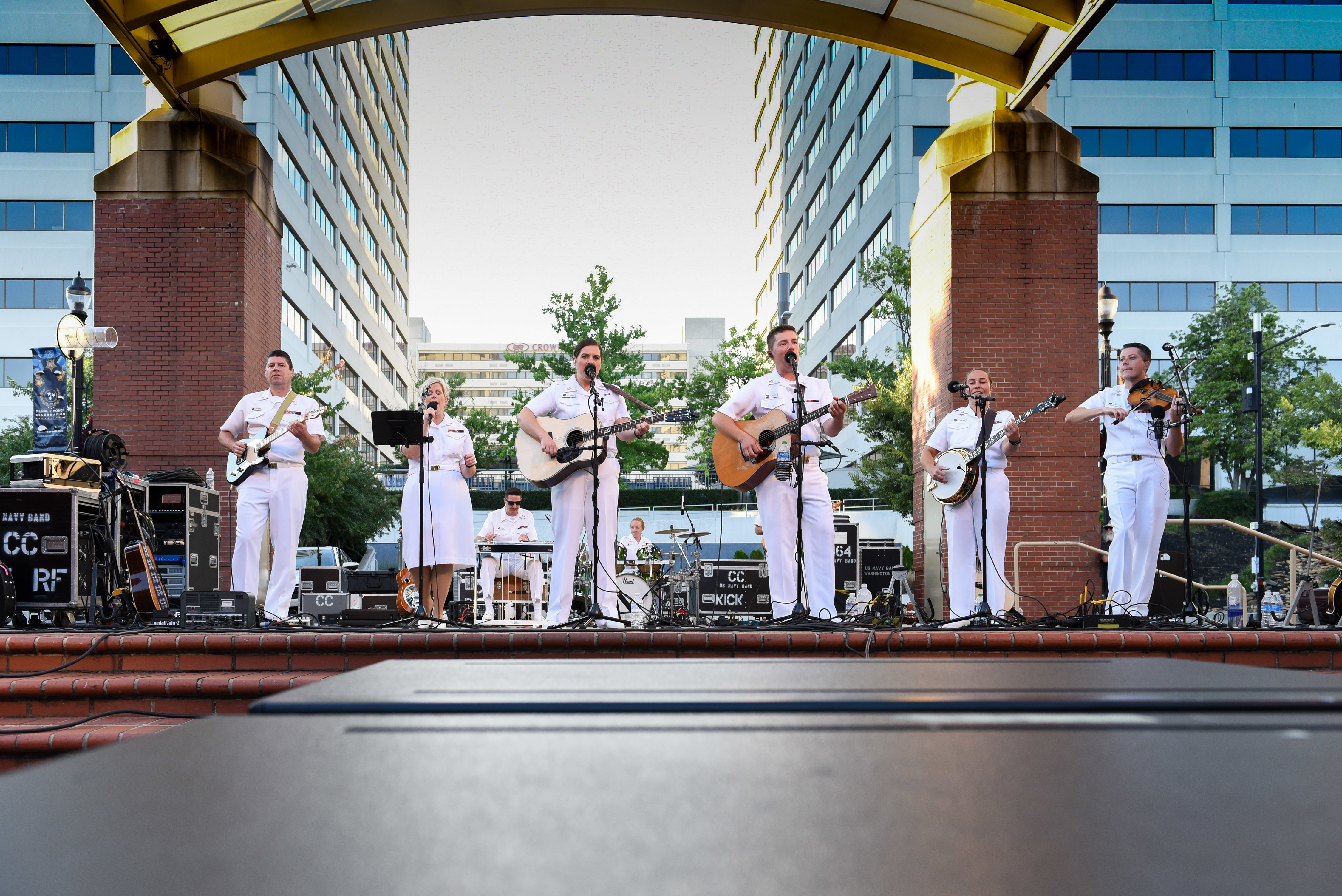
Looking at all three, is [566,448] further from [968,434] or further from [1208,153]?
[1208,153]

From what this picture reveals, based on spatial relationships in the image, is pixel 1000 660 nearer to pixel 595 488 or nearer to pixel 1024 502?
pixel 595 488

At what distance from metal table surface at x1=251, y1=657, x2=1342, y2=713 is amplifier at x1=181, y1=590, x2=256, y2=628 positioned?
6525 mm

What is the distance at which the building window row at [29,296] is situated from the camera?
123 feet

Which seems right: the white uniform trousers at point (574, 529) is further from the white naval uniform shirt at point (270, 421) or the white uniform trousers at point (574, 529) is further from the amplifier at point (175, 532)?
the amplifier at point (175, 532)

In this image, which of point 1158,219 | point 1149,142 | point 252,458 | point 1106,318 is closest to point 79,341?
point 252,458

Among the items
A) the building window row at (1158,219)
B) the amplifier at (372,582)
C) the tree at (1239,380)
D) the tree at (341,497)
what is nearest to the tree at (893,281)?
the tree at (1239,380)

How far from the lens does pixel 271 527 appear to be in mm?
8273

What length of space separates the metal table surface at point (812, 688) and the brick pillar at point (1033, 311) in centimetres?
1013

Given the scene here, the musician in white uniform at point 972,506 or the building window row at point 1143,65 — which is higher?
the building window row at point 1143,65

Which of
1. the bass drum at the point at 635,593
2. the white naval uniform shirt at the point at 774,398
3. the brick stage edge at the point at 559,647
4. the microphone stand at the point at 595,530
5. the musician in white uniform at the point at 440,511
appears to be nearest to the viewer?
the brick stage edge at the point at 559,647

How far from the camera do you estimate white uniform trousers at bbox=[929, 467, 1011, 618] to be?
812cm

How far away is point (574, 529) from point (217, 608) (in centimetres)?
267

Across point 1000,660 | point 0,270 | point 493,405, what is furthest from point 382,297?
point 493,405

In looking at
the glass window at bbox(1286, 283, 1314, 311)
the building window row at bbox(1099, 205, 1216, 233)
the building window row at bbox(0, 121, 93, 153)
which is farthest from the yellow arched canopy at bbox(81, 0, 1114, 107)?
the glass window at bbox(1286, 283, 1314, 311)
